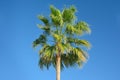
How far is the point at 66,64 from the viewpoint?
30312mm

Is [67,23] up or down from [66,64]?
up

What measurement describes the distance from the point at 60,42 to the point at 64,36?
694 mm

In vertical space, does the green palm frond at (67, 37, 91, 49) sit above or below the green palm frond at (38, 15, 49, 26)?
below

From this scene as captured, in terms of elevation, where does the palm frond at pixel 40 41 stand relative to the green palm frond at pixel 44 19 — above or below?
below

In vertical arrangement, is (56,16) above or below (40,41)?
above

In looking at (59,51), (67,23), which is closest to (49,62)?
(59,51)

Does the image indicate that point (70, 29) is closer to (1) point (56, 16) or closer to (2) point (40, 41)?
(1) point (56, 16)

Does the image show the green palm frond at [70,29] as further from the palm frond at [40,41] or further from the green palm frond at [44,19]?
the palm frond at [40,41]

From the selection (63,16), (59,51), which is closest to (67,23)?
(63,16)

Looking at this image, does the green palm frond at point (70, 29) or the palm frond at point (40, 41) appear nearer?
the green palm frond at point (70, 29)

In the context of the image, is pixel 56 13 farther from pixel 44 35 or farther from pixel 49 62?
pixel 49 62

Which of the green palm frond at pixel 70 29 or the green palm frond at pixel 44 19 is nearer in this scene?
the green palm frond at pixel 70 29

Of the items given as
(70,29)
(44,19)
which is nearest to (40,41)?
(44,19)

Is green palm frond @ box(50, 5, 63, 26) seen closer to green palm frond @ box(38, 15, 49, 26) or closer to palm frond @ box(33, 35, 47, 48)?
green palm frond @ box(38, 15, 49, 26)
